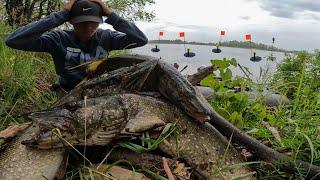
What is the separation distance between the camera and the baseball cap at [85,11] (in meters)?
3.77

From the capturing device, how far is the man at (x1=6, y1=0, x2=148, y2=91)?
389 centimetres

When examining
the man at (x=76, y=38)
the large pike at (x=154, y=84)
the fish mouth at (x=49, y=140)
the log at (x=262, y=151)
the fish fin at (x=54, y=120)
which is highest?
the man at (x=76, y=38)

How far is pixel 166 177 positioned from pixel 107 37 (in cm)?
224

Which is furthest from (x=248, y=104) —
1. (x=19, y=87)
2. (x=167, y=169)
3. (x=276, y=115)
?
(x=19, y=87)

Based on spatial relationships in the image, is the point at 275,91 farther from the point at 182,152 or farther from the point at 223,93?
the point at 182,152

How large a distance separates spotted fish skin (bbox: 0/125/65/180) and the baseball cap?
145cm

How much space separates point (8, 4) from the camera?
9734mm

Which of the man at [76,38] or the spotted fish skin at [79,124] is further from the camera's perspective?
the man at [76,38]

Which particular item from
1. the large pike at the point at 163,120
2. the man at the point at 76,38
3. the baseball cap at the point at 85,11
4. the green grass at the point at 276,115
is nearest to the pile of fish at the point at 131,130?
the large pike at the point at 163,120

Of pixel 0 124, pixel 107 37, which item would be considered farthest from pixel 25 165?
pixel 107 37

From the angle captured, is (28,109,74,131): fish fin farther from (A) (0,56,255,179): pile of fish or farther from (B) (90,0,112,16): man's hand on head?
(B) (90,0,112,16): man's hand on head

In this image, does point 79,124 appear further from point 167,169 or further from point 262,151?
point 262,151

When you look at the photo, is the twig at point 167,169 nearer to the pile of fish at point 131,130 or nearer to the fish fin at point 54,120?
the pile of fish at point 131,130

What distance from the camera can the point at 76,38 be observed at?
4340mm
